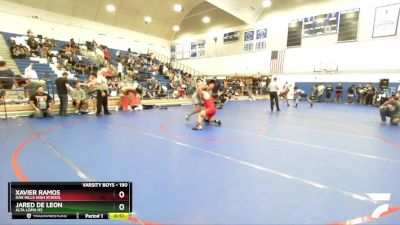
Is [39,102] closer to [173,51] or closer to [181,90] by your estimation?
[181,90]

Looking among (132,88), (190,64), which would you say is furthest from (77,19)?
(132,88)

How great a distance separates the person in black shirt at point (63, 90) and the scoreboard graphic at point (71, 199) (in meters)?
7.73

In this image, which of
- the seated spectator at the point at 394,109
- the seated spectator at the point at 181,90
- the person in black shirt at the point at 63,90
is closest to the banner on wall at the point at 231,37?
the seated spectator at the point at 181,90

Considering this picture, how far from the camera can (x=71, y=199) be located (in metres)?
1.65

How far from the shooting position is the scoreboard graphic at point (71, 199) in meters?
1.64

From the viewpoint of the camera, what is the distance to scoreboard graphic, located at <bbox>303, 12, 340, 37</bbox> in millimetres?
19312

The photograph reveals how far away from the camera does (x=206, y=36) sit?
93.7ft

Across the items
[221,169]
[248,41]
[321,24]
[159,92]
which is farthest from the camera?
[248,41]

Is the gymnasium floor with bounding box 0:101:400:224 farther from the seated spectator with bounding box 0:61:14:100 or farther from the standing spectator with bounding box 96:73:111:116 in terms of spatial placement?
the seated spectator with bounding box 0:61:14:100

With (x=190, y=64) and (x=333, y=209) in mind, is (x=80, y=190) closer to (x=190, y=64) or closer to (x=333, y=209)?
(x=333, y=209)

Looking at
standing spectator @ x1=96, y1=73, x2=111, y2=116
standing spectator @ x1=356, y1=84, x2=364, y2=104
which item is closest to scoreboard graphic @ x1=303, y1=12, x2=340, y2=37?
standing spectator @ x1=356, y1=84, x2=364, y2=104

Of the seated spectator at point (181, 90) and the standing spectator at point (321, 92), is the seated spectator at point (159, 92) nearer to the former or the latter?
the seated spectator at point (181, 90)

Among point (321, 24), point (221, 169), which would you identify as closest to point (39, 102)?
point (221, 169)

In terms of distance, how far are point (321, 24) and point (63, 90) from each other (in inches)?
812
